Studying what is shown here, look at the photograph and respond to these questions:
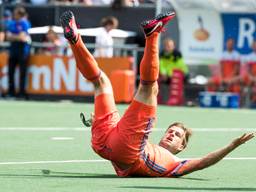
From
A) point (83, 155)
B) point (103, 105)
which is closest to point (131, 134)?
point (103, 105)

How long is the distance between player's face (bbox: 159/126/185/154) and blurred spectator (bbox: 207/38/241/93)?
13.4 meters

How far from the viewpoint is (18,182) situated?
8.81m

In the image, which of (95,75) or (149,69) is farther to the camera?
(95,75)

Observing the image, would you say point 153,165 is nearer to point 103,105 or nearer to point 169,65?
point 103,105

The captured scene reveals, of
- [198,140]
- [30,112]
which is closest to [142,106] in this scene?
[198,140]

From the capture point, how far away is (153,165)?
9.41 metres

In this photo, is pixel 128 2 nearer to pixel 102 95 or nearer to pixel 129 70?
pixel 129 70

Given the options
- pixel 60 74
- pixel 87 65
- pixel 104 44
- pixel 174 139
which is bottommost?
pixel 60 74

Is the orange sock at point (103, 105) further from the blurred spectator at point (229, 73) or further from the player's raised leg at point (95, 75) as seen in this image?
the blurred spectator at point (229, 73)

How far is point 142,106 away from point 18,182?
1332mm

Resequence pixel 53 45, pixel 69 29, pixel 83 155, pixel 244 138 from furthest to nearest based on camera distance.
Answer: pixel 53 45 < pixel 83 155 < pixel 69 29 < pixel 244 138

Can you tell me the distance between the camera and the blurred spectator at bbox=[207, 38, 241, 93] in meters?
23.3

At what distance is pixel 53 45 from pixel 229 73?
4.15 metres

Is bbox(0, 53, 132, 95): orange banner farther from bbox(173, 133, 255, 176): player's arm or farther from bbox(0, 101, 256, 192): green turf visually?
bbox(173, 133, 255, 176): player's arm
